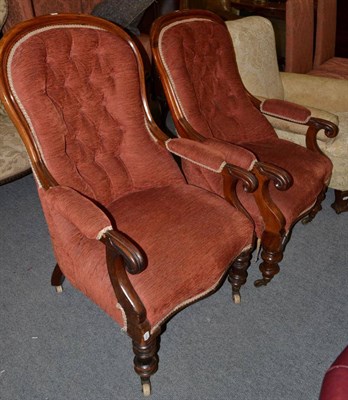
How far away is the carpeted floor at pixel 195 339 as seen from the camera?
5.49ft

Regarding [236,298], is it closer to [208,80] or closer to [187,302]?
[187,302]

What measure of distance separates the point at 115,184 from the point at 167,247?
1.44ft

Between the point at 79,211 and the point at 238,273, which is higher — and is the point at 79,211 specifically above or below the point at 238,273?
above

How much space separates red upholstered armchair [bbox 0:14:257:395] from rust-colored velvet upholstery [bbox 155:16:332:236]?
8.4 inches

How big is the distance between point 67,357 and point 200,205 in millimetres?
823

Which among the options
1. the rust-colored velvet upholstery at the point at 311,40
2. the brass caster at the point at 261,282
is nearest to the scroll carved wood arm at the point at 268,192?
the brass caster at the point at 261,282

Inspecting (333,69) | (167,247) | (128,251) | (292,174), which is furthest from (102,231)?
(333,69)

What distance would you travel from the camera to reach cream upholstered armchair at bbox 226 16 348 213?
2.36 m

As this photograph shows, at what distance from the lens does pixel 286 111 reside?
228 cm

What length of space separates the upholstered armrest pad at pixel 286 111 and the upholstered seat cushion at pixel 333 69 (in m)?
1.32

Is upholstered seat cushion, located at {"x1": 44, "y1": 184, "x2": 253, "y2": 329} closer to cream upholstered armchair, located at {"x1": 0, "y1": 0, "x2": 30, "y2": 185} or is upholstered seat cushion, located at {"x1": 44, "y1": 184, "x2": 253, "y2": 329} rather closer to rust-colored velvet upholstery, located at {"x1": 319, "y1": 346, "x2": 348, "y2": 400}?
rust-colored velvet upholstery, located at {"x1": 319, "y1": 346, "x2": 348, "y2": 400}

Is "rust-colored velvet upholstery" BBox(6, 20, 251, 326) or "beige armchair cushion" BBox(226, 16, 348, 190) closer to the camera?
"rust-colored velvet upholstery" BBox(6, 20, 251, 326)

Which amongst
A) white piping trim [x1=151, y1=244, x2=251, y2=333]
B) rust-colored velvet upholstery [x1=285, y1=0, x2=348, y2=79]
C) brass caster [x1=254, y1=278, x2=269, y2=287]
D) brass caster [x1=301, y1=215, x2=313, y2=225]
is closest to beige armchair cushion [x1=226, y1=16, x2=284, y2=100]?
rust-colored velvet upholstery [x1=285, y1=0, x2=348, y2=79]

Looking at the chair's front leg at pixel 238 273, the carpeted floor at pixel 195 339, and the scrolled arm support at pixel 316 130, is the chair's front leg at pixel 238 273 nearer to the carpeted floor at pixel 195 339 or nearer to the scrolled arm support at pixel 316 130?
the carpeted floor at pixel 195 339
